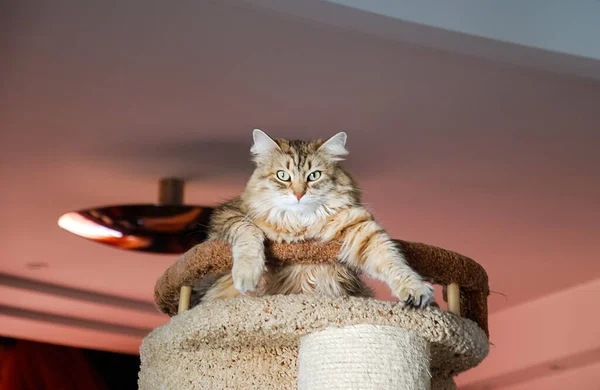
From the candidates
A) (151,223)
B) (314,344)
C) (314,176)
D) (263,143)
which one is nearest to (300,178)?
(314,176)

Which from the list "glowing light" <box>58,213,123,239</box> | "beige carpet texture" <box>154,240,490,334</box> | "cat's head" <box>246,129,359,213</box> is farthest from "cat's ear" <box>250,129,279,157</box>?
"glowing light" <box>58,213,123,239</box>

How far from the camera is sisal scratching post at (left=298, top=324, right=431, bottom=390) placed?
1.08 m

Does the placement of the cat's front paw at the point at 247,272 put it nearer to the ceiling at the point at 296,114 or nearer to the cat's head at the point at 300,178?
the cat's head at the point at 300,178

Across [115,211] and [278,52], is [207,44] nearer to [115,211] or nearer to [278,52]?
[278,52]

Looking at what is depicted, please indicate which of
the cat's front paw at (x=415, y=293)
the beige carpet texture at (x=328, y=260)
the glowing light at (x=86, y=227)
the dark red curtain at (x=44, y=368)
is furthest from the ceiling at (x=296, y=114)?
the dark red curtain at (x=44, y=368)

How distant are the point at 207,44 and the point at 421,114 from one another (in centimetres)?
70

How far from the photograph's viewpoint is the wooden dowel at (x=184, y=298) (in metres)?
1.35

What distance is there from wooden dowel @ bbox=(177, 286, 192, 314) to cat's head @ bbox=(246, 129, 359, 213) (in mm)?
200

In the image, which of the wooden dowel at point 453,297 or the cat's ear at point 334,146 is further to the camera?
the cat's ear at point 334,146

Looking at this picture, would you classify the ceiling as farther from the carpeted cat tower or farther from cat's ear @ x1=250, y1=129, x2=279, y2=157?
the carpeted cat tower

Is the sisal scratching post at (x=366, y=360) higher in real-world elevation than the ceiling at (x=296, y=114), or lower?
lower

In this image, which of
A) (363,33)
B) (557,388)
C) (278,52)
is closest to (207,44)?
(278,52)

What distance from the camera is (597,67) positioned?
1.92m

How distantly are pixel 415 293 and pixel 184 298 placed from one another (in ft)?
1.44
